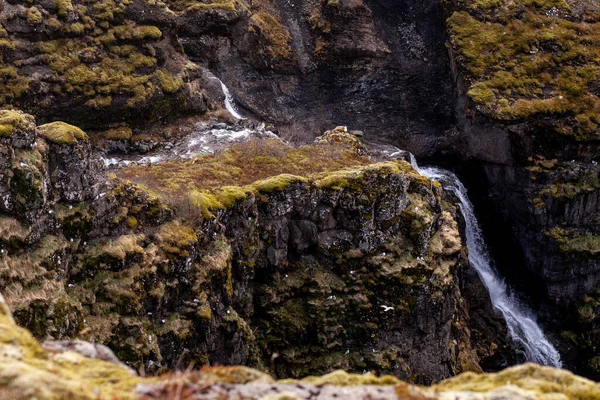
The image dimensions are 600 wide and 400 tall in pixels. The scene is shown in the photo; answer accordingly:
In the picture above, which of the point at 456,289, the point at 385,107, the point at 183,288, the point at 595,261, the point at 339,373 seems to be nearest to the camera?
the point at 339,373

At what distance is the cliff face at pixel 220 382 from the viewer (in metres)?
7.45

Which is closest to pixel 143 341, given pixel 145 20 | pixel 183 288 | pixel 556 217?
pixel 183 288

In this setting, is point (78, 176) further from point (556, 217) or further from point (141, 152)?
point (556, 217)

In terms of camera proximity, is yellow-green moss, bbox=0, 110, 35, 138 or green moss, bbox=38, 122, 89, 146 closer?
yellow-green moss, bbox=0, 110, 35, 138

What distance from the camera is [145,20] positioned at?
37531mm

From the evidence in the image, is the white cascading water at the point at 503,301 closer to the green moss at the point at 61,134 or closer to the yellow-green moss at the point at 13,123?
the green moss at the point at 61,134

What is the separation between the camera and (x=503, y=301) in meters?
37.2

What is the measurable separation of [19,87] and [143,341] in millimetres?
18700

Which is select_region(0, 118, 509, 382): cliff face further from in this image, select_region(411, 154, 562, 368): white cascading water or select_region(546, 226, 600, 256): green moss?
select_region(546, 226, 600, 256): green moss

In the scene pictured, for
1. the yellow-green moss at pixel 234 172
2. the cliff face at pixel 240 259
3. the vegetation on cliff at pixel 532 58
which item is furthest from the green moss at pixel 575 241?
the yellow-green moss at pixel 234 172

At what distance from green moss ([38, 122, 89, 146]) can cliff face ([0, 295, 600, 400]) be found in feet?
40.2

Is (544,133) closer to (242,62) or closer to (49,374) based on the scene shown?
(242,62)

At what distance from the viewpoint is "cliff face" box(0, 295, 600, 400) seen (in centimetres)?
745

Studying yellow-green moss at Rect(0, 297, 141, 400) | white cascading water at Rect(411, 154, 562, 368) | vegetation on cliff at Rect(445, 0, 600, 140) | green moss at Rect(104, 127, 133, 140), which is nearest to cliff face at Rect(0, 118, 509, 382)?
white cascading water at Rect(411, 154, 562, 368)
